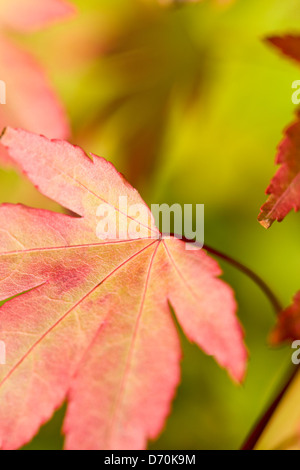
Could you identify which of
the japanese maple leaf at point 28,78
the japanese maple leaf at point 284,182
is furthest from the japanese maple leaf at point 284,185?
the japanese maple leaf at point 28,78

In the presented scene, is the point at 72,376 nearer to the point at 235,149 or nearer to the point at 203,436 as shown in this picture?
the point at 203,436

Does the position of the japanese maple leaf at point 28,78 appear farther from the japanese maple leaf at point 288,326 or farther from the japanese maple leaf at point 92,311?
the japanese maple leaf at point 288,326

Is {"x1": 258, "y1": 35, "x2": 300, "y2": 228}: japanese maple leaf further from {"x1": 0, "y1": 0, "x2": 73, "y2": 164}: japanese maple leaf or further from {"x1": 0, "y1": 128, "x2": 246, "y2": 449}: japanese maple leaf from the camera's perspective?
{"x1": 0, "y1": 0, "x2": 73, "y2": 164}: japanese maple leaf

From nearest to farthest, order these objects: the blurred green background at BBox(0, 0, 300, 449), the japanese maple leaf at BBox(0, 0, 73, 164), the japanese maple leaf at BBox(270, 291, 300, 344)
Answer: the japanese maple leaf at BBox(270, 291, 300, 344)
the japanese maple leaf at BBox(0, 0, 73, 164)
the blurred green background at BBox(0, 0, 300, 449)

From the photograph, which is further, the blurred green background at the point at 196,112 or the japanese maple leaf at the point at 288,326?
the blurred green background at the point at 196,112

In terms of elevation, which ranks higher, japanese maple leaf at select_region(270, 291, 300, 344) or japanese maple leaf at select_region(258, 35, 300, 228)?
japanese maple leaf at select_region(258, 35, 300, 228)

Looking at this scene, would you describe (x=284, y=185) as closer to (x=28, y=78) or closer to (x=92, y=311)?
(x=92, y=311)

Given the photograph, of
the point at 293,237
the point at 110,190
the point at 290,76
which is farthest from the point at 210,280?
the point at 290,76

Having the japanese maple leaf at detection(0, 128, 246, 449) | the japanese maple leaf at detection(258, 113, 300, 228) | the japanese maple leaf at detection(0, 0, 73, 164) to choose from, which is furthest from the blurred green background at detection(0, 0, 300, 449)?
the japanese maple leaf at detection(258, 113, 300, 228)
